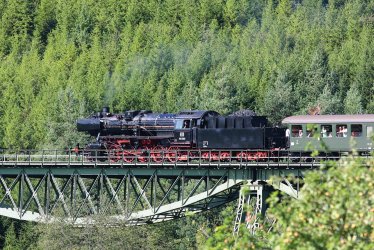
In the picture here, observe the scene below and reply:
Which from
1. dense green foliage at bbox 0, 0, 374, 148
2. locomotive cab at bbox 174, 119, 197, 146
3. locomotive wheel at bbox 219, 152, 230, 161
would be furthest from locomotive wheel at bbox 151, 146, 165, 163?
dense green foliage at bbox 0, 0, 374, 148

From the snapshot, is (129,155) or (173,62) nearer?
(129,155)

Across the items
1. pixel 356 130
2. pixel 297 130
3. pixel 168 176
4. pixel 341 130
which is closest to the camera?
pixel 356 130

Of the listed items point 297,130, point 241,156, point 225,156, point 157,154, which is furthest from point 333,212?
point 157,154

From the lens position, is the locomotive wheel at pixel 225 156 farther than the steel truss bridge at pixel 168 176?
Yes

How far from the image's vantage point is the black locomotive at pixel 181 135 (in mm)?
66000

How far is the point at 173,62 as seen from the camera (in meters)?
134

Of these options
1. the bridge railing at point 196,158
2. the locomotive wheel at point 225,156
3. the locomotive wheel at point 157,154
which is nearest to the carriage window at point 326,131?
the bridge railing at point 196,158

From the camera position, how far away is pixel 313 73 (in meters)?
118

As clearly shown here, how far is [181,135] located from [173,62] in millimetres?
64651

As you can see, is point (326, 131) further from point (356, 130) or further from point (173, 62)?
point (173, 62)

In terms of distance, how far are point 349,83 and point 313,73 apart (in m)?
4.88

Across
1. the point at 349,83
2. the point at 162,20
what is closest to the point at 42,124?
the point at 349,83

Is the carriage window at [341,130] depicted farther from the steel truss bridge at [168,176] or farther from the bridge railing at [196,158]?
the steel truss bridge at [168,176]

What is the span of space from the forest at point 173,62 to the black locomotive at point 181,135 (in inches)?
387
